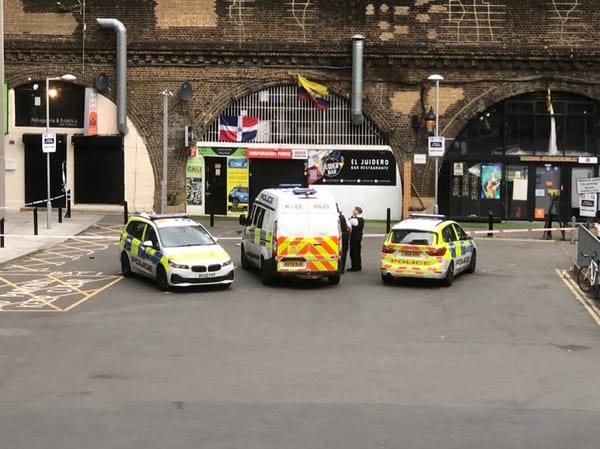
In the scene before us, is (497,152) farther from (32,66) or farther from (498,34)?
(32,66)

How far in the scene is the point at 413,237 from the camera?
70.8 feet

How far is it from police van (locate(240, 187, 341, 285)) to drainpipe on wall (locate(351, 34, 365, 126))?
620 inches

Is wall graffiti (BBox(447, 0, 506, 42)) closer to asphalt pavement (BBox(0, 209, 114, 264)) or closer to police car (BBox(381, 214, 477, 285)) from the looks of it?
asphalt pavement (BBox(0, 209, 114, 264))

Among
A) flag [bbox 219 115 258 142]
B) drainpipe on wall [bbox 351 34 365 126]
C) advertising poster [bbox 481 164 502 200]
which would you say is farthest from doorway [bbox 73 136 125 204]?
advertising poster [bbox 481 164 502 200]

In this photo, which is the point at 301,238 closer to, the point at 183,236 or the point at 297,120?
the point at 183,236

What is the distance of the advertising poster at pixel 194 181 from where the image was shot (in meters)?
38.0

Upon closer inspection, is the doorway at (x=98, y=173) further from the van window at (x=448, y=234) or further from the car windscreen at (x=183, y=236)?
the van window at (x=448, y=234)

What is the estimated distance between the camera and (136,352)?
47.6 ft

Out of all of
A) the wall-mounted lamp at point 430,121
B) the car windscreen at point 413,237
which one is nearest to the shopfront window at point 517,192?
the wall-mounted lamp at point 430,121

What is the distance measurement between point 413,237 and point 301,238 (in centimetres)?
263

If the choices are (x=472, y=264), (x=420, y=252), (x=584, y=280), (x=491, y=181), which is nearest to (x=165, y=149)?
(x=491, y=181)

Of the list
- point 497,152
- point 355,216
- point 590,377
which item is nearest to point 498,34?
point 497,152

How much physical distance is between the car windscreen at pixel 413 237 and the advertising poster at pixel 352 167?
637 inches

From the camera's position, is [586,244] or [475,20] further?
[475,20]
